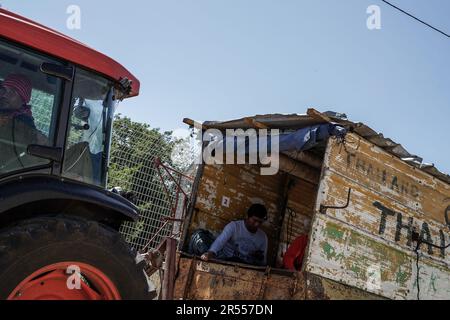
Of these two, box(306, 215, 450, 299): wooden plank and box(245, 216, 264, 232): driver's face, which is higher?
box(245, 216, 264, 232): driver's face

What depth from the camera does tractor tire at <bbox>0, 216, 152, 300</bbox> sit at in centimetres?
274

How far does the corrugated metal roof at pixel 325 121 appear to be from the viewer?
207 inches

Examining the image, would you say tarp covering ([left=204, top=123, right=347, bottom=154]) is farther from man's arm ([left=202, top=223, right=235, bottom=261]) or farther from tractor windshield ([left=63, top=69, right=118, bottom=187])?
tractor windshield ([left=63, top=69, right=118, bottom=187])

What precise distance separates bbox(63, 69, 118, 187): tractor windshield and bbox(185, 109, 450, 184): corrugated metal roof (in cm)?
240

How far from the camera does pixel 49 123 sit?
127 inches

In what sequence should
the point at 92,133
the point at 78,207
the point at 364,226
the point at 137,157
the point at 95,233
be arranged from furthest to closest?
the point at 137,157
the point at 364,226
the point at 92,133
the point at 78,207
the point at 95,233

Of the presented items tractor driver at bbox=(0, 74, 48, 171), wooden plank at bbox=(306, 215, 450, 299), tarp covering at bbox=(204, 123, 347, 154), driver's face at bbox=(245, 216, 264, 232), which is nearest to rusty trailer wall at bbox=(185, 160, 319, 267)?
driver's face at bbox=(245, 216, 264, 232)

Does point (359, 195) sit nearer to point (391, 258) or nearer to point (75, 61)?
point (391, 258)

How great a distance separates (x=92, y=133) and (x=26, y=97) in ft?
1.75

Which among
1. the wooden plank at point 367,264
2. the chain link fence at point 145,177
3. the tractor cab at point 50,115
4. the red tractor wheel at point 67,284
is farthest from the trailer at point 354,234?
the tractor cab at point 50,115

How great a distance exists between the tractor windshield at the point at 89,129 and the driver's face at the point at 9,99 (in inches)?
13.9

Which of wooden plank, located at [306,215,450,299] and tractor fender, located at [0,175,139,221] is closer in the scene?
tractor fender, located at [0,175,139,221]
